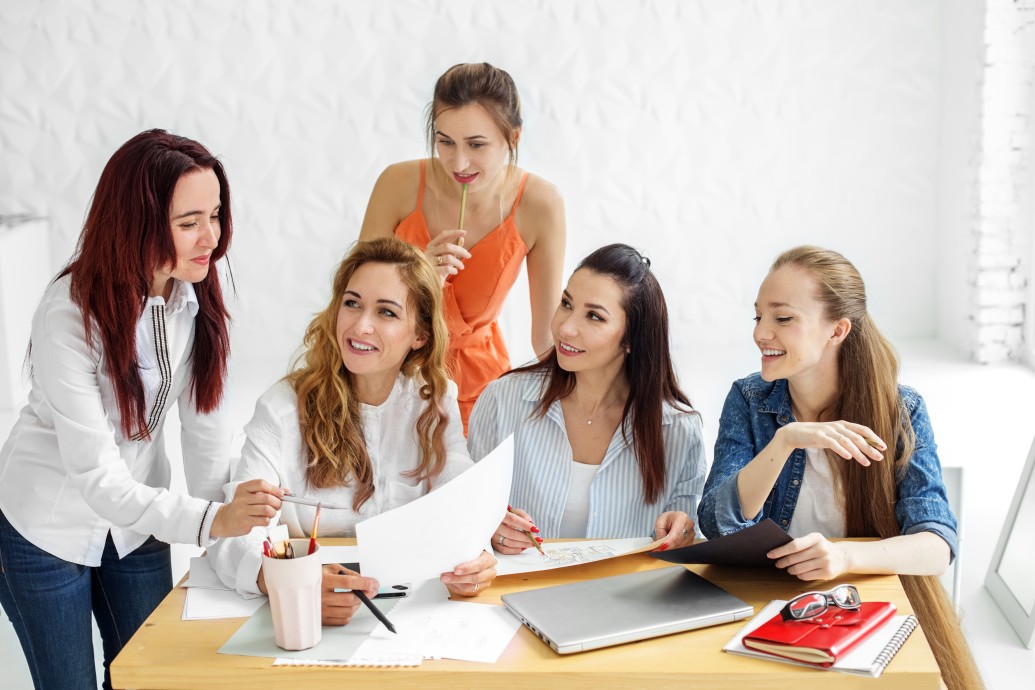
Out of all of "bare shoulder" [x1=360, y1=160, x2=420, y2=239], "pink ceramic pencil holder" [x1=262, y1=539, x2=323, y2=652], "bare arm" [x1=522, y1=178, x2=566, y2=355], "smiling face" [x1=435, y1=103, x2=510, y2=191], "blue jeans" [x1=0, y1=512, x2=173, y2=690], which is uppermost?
"smiling face" [x1=435, y1=103, x2=510, y2=191]

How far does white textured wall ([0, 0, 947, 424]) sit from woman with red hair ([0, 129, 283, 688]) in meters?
3.91

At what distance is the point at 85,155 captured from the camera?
20.2 ft

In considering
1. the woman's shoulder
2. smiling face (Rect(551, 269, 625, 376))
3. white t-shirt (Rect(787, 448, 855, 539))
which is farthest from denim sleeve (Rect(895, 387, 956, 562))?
smiling face (Rect(551, 269, 625, 376))

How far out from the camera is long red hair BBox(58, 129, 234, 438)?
1.81 meters

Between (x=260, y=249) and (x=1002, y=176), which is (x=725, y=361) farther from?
(x=260, y=249)

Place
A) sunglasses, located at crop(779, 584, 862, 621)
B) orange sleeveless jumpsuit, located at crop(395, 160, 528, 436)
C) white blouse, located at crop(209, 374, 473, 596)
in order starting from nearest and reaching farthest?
sunglasses, located at crop(779, 584, 862, 621)
white blouse, located at crop(209, 374, 473, 596)
orange sleeveless jumpsuit, located at crop(395, 160, 528, 436)

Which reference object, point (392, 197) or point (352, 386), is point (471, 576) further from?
point (392, 197)

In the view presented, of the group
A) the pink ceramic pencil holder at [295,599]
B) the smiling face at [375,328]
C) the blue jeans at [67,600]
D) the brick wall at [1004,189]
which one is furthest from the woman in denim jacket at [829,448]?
the brick wall at [1004,189]

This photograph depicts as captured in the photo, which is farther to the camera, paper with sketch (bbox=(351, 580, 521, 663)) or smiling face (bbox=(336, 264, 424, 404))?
smiling face (bbox=(336, 264, 424, 404))

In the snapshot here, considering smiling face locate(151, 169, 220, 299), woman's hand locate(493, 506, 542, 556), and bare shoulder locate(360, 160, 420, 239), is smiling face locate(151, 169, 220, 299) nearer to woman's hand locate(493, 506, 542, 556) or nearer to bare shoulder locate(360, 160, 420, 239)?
woman's hand locate(493, 506, 542, 556)

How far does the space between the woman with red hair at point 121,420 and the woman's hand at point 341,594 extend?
147 millimetres

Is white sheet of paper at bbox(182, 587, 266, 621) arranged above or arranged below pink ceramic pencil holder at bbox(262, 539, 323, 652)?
below

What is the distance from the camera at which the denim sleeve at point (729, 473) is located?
2.03m

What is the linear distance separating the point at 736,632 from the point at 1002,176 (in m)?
4.58
